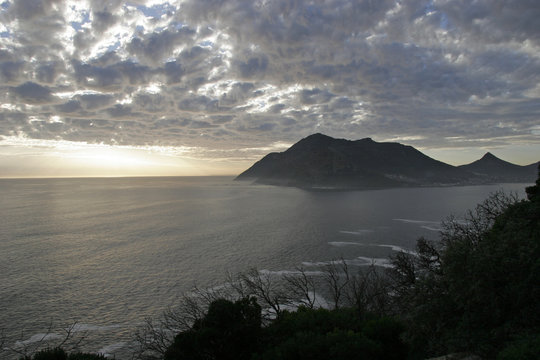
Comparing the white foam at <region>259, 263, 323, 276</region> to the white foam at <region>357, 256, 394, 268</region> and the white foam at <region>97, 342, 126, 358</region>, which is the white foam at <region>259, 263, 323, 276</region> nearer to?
the white foam at <region>357, 256, 394, 268</region>

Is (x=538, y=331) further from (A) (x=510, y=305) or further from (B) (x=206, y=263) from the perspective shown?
(B) (x=206, y=263)

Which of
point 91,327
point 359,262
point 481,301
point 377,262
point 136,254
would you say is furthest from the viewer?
point 136,254

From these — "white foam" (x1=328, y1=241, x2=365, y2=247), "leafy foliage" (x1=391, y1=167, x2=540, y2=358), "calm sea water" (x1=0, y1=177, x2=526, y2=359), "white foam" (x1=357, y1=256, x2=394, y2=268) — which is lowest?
"calm sea water" (x1=0, y1=177, x2=526, y2=359)

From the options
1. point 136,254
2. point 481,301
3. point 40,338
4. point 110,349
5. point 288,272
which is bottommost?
point 110,349

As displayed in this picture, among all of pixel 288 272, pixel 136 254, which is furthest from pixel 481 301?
pixel 136 254

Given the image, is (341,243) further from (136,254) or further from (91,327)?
(91,327)

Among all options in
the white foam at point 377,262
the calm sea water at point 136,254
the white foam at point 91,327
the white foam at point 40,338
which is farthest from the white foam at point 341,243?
the white foam at point 40,338

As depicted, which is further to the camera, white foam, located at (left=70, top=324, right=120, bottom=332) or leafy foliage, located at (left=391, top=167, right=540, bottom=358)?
white foam, located at (left=70, top=324, right=120, bottom=332)

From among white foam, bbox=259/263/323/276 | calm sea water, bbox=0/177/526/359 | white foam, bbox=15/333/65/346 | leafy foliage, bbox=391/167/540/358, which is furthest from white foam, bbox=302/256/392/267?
white foam, bbox=15/333/65/346

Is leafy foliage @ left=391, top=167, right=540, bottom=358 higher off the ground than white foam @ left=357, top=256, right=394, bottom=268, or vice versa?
leafy foliage @ left=391, top=167, right=540, bottom=358

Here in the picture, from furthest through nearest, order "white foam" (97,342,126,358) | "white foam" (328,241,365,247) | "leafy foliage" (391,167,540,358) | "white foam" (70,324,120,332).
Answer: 1. "white foam" (328,241,365,247)
2. "white foam" (70,324,120,332)
3. "white foam" (97,342,126,358)
4. "leafy foliage" (391,167,540,358)

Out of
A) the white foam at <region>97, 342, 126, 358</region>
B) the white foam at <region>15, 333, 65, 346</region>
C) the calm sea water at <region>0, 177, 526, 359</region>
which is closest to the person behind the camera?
the white foam at <region>97, 342, 126, 358</region>

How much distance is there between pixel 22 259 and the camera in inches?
2078

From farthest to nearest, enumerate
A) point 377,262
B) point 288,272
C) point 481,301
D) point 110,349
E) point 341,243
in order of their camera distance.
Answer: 1. point 341,243
2. point 377,262
3. point 288,272
4. point 110,349
5. point 481,301
